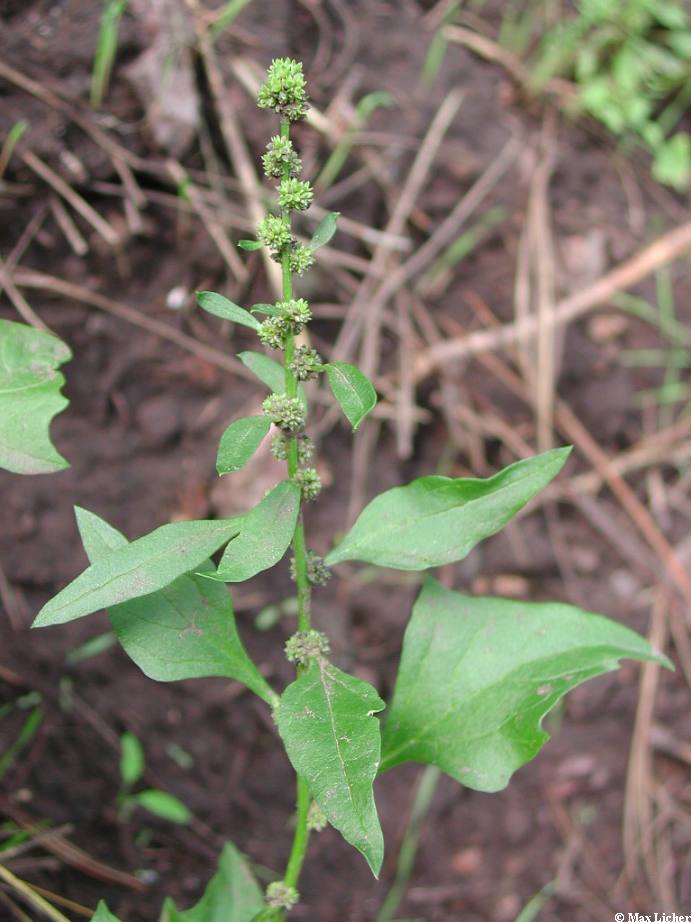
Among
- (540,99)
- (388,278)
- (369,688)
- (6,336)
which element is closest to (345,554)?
(369,688)

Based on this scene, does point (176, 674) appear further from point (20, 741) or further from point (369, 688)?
point (20, 741)

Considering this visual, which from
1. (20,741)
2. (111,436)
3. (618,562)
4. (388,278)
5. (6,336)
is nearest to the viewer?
(6,336)

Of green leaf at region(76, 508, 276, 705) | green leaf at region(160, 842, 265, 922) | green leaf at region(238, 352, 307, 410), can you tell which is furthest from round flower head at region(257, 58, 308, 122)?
green leaf at region(160, 842, 265, 922)

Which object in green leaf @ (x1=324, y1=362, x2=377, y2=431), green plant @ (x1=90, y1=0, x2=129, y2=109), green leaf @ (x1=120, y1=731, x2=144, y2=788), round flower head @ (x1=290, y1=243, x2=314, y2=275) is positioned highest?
green plant @ (x1=90, y1=0, x2=129, y2=109)

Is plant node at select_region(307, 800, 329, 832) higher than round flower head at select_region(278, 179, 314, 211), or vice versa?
round flower head at select_region(278, 179, 314, 211)

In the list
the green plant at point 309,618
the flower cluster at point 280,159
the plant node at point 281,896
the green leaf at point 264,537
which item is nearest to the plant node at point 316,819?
the green plant at point 309,618

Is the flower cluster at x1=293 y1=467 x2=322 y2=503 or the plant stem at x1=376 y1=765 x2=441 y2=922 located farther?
the plant stem at x1=376 y1=765 x2=441 y2=922

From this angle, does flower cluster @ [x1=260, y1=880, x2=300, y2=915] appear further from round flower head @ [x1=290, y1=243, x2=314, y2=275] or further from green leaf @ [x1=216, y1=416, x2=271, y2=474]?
round flower head @ [x1=290, y1=243, x2=314, y2=275]
